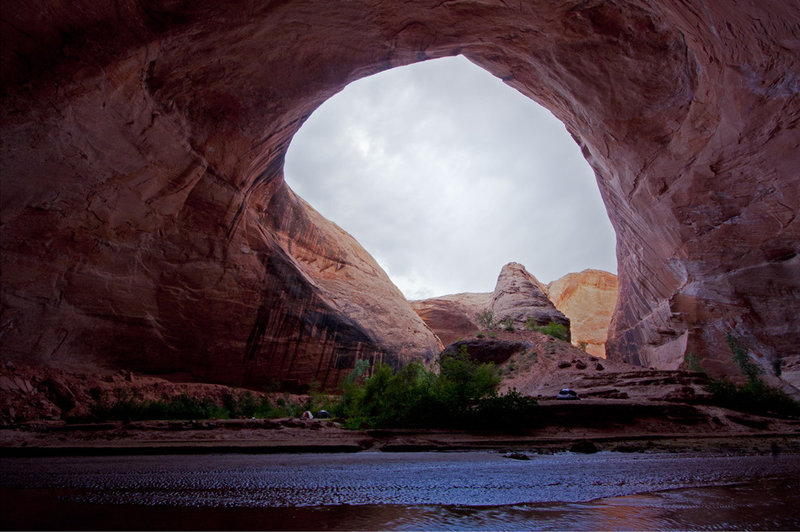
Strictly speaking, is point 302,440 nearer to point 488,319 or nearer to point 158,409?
point 158,409

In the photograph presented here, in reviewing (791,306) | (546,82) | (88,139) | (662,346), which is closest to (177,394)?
(88,139)

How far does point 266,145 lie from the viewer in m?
14.6

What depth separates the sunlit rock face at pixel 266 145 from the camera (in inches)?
340

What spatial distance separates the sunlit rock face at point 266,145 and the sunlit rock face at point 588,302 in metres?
30.3

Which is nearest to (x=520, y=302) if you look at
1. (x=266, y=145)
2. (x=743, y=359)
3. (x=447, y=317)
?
(x=447, y=317)

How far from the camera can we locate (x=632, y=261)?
62.8 feet

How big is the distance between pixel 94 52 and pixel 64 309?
7.26 metres

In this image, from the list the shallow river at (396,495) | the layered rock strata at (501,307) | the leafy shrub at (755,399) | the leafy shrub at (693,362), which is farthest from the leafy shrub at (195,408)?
the layered rock strata at (501,307)

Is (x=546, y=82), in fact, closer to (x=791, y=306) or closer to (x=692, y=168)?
(x=692, y=168)

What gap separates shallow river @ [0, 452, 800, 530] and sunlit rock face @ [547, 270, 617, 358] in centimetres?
4563

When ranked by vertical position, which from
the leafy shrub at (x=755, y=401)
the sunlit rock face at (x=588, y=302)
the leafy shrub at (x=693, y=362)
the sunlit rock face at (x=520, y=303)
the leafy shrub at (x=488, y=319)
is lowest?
the leafy shrub at (x=755, y=401)

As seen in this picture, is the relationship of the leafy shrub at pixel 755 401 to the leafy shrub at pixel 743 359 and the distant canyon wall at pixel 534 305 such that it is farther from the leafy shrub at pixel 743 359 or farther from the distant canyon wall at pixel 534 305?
the distant canyon wall at pixel 534 305

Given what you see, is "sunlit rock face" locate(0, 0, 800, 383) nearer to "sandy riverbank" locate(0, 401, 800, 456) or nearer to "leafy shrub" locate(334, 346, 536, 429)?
"sandy riverbank" locate(0, 401, 800, 456)

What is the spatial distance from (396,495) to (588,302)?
5124 cm
